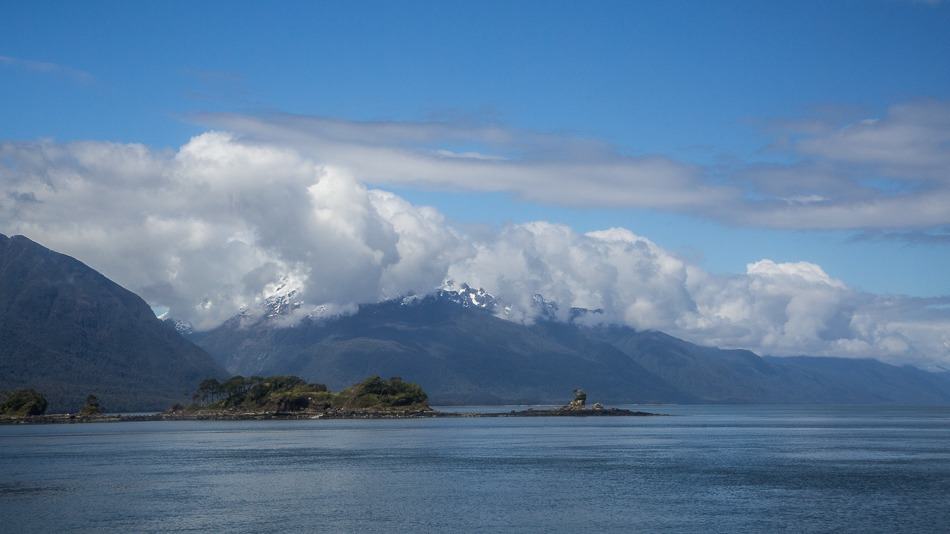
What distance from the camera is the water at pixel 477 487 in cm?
6894

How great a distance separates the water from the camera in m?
68.9

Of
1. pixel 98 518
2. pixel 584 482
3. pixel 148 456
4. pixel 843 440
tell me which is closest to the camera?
pixel 98 518

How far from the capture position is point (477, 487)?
291 feet

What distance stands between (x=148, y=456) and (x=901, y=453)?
313 ft

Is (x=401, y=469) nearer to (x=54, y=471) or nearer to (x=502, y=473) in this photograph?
(x=502, y=473)

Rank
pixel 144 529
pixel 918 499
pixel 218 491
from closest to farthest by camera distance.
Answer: pixel 144 529, pixel 918 499, pixel 218 491

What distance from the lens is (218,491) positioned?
8644 centimetres

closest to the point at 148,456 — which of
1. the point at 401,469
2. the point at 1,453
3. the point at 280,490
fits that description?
the point at 1,453

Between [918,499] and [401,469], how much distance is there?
1984 inches

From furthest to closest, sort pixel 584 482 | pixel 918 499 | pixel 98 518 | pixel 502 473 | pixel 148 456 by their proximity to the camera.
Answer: pixel 148 456 < pixel 502 473 < pixel 584 482 < pixel 918 499 < pixel 98 518

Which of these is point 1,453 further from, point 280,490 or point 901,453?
point 901,453

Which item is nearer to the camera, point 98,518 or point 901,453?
point 98,518

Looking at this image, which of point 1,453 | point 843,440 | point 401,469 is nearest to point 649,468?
point 401,469

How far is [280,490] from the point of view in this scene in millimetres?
87375
